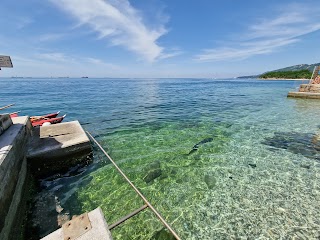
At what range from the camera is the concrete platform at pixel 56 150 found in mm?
7020

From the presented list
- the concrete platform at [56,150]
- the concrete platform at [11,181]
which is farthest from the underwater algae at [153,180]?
the concrete platform at [11,181]

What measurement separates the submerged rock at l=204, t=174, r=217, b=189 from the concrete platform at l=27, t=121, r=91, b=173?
5.34m

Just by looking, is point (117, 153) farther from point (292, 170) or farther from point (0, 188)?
point (292, 170)

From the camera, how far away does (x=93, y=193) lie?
630cm

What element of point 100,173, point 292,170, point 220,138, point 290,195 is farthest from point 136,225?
point 220,138

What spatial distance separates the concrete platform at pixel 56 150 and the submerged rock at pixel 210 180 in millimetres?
5343

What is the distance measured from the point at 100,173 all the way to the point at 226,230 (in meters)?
5.18

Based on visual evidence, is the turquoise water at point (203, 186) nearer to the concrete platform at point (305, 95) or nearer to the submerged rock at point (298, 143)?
the submerged rock at point (298, 143)

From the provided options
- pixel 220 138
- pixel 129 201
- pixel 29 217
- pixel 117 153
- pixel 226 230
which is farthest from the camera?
pixel 220 138

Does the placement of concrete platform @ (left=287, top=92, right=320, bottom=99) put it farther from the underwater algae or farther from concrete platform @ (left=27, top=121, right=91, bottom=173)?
concrete platform @ (left=27, top=121, right=91, bottom=173)

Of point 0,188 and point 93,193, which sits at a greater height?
point 0,188

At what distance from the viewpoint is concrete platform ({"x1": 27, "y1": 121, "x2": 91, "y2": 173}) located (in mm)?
7020

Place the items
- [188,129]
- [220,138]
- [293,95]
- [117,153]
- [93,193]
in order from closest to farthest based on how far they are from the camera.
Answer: [93,193], [117,153], [220,138], [188,129], [293,95]

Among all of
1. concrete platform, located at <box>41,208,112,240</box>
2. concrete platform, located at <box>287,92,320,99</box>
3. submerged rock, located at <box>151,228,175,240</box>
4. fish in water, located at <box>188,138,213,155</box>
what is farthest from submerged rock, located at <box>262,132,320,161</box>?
concrete platform, located at <box>287,92,320,99</box>
